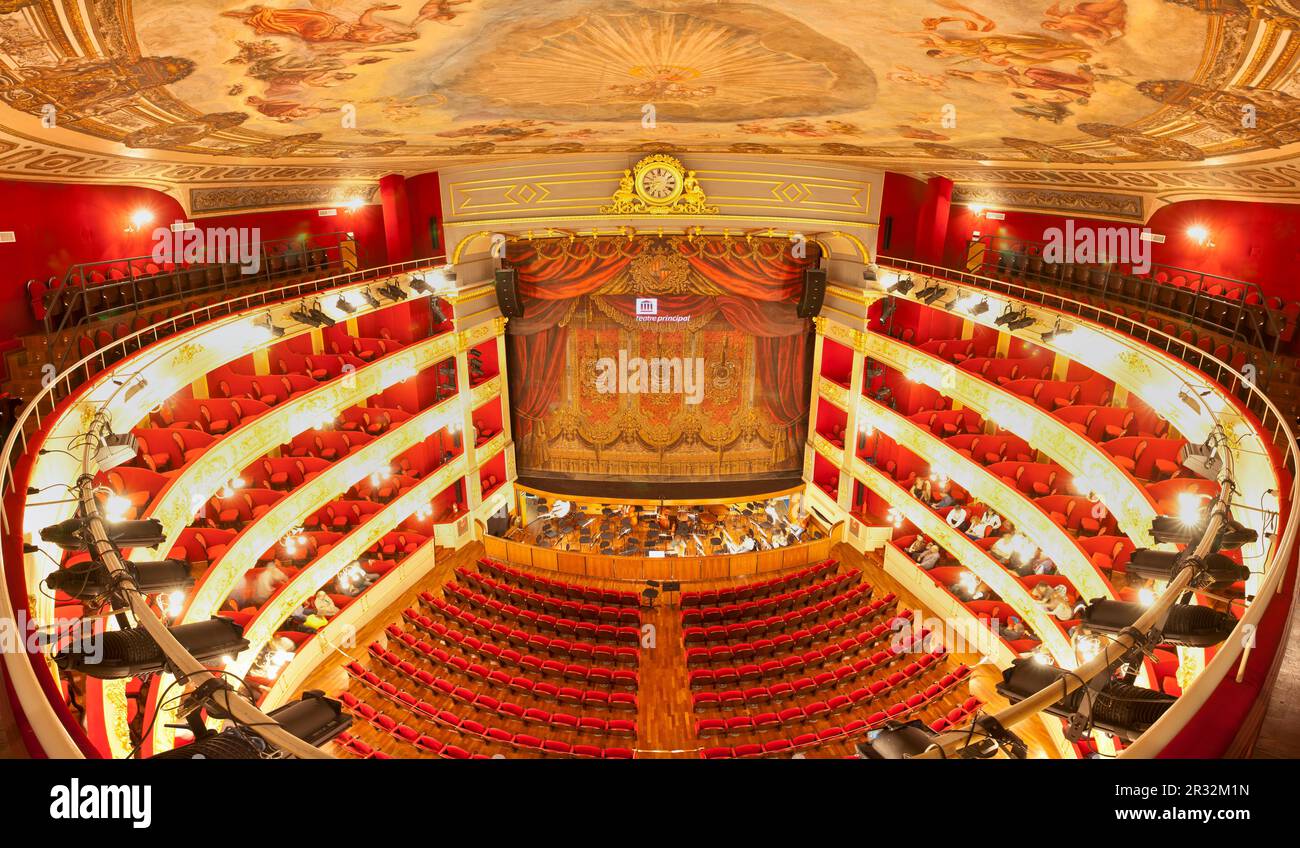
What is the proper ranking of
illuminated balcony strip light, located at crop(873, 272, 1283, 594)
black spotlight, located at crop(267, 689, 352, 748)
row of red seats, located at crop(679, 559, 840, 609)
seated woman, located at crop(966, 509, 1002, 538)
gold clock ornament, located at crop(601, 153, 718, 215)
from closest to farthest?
black spotlight, located at crop(267, 689, 352, 748) → illuminated balcony strip light, located at crop(873, 272, 1283, 594) → seated woman, located at crop(966, 509, 1002, 538) → gold clock ornament, located at crop(601, 153, 718, 215) → row of red seats, located at crop(679, 559, 840, 609)

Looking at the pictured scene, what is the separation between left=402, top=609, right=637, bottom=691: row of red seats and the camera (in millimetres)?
12758

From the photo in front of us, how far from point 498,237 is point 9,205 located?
9.04 metres

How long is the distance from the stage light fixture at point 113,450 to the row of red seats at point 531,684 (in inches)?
273

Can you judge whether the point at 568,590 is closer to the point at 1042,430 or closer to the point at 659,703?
the point at 659,703

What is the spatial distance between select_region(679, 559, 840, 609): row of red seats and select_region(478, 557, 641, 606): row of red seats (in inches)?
49.2

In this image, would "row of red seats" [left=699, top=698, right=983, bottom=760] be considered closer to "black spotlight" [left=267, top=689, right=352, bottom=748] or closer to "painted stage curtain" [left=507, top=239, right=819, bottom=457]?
"black spotlight" [left=267, top=689, right=352, bottom=748]

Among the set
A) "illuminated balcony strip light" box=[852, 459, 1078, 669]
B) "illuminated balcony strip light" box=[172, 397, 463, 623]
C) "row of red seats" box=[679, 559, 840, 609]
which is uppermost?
"illuminated balcony strip light" box=[172, 397, 463, 623]

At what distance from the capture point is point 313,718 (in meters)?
3.86

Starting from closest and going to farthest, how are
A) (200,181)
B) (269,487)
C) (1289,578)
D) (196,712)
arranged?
(196,712) < (1289,578) < (200,181) < (269,487)

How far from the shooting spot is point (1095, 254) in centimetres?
1383

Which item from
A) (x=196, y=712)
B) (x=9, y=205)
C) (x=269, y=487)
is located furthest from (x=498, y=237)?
(x=196, y=712)

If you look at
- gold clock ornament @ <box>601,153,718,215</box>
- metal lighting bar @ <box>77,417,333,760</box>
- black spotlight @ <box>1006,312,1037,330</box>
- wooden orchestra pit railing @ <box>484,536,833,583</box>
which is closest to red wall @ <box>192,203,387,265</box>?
gold clock ornament @ <box>601,153,718,215</box>

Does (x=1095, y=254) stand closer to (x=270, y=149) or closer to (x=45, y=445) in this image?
(x=270, y=149)

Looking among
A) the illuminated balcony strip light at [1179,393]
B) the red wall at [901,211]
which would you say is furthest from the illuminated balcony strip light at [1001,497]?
the red wall at [901,211]
